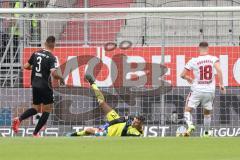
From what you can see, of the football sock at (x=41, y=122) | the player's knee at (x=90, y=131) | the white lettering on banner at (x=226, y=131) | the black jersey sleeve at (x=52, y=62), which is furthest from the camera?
the white lettering on banner at (x=226, y=131)

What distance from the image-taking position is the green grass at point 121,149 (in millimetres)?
6723

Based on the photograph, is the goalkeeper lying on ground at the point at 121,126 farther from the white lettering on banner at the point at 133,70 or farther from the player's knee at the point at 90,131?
the white lettering on banner at the point at 133,70

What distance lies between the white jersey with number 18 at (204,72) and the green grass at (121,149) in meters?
3.53

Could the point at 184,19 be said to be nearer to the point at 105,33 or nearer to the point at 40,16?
the point at 105,33

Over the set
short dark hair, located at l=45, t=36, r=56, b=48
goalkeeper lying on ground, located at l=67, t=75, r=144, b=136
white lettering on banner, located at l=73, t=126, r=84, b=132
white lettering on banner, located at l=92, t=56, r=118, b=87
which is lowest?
white lettering on banner, located at l=73, t=126, r=84, b=132

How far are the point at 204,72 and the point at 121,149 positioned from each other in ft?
16.5

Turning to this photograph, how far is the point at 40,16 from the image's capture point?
54.2ft

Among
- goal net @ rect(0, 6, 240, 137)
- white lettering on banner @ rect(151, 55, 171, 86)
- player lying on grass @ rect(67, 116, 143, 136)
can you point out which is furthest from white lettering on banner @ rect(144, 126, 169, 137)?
white lettering on banner @ rect(151, 55, 171, 86)

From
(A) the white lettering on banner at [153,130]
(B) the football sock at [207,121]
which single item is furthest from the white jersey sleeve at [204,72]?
(A) the white lettering on banner at [153,130]

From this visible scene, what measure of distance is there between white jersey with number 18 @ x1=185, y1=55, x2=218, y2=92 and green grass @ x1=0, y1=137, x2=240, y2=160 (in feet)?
11.6

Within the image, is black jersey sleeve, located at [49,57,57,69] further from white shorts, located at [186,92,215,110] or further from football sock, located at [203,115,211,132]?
football sock, located at [203,115,211,132]

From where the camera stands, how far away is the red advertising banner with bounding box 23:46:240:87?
1528 cm

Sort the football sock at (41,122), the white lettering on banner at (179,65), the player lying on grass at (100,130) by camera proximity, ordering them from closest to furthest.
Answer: the football sock at (41,122)
the player lying on grass at (100,130)
the white lettering on banner at (179,65)

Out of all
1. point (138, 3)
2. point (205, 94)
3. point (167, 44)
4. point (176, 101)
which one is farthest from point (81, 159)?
point (138, 3)
